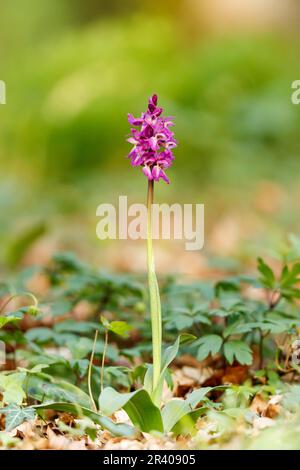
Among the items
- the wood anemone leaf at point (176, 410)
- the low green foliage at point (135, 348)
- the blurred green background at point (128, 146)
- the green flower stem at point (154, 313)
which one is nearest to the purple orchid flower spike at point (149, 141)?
the green flower stem at point (154, 313)

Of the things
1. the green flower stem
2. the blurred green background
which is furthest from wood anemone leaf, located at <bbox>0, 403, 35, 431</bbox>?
the blurred green background

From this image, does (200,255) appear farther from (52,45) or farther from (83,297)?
(52,45)

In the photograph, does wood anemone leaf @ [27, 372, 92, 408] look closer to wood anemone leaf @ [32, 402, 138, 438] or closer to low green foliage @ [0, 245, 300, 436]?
low green foliage @ [0, 245, 300, 436]

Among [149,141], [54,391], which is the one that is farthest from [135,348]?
[149,141]

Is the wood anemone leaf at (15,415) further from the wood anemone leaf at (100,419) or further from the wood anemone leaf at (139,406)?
the wood anemone leaf at (139,406)

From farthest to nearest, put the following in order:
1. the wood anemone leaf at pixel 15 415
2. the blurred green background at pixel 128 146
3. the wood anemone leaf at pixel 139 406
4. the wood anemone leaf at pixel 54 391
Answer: the blurred green background at pixel 128 146, the wood anemone leaf at pixel 54 391, the wood anemone leaf at pixel 15 415, the wood anemone leaf at pixel 139 406

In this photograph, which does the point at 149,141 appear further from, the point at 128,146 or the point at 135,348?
the point at 128,146

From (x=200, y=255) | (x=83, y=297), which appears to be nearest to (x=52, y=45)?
(x=200, y=255)
